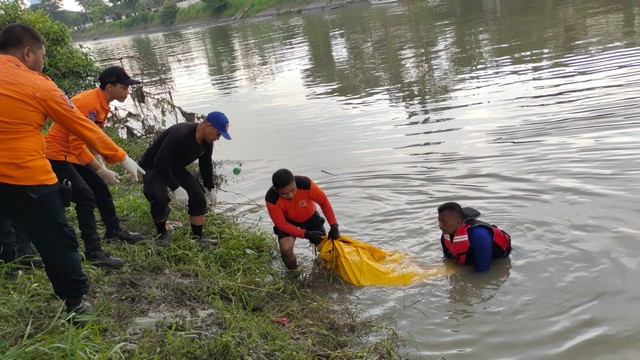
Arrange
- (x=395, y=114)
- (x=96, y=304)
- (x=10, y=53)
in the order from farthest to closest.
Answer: (x=395, y=114), (x=96, y=304), (x=10, y=53)

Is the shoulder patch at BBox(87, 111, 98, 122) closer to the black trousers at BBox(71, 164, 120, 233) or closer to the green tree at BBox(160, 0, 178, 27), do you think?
the black trousers at BBox(71, 164, 120, 233)

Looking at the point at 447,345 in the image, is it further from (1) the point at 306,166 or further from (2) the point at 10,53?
(1) the point at 306,166

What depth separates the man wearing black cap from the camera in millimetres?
4328

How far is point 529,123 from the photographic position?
7.30 meters

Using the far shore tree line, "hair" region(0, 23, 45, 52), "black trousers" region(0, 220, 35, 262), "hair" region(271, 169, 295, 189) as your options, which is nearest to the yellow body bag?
"hair" region(271, 169, 295, 189)

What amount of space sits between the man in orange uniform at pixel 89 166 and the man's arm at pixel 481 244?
9.44 feet

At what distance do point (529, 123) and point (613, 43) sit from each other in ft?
18.1

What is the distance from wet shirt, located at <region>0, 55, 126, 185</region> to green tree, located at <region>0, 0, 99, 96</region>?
6.63 m

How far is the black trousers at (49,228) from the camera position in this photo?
271 cm

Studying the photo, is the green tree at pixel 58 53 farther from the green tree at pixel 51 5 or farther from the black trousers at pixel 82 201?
the green tree at pixel 51 5

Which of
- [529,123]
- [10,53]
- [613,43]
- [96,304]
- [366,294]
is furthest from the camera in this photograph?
[613,43]

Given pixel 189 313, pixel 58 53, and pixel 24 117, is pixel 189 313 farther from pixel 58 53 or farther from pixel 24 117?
pixel 58 53

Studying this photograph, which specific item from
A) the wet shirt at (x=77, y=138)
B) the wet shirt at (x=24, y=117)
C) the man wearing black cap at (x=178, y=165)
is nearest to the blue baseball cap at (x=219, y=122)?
the man wearing black cap at (x=178, y=165)

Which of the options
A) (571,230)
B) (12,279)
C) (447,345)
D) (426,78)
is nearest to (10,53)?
(12,279)
